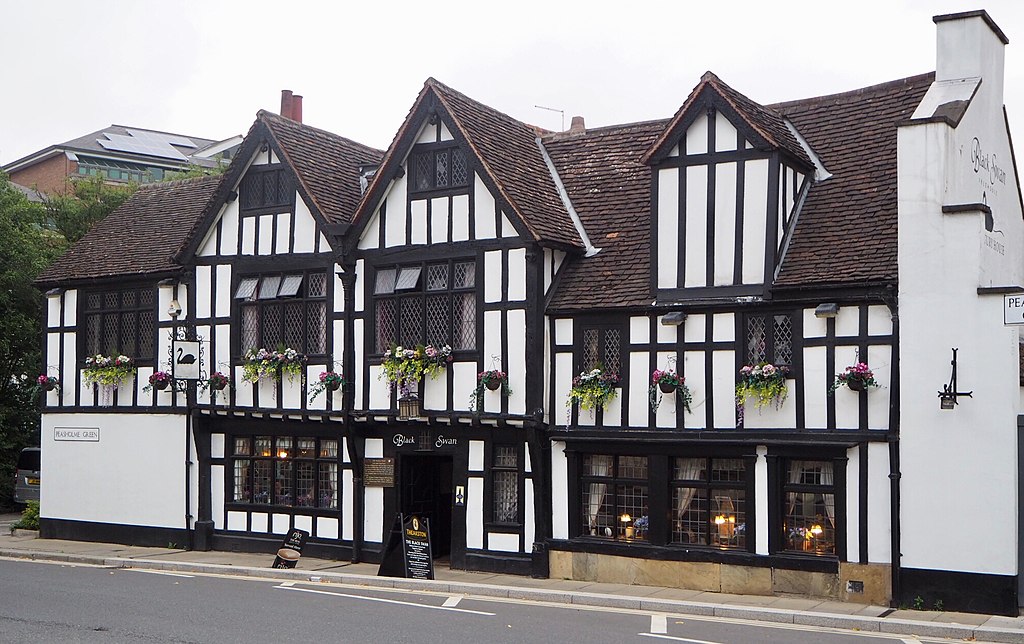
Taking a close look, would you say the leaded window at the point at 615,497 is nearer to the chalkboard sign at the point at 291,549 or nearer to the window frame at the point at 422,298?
the window frame at the point at 422,298

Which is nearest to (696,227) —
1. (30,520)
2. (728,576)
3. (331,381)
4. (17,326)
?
(728,576)

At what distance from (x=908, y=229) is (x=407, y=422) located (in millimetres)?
9130

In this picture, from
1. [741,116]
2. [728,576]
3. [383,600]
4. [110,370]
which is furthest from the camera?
[110,370]

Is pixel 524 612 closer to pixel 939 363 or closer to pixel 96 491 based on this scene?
pixel 939 363

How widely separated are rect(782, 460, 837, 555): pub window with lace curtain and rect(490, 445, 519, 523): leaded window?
4703 mm

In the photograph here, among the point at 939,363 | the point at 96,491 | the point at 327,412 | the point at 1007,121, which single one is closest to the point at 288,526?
the point at 327,412

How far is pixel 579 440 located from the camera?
19.2 meters

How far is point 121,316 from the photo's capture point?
2522 centimetres

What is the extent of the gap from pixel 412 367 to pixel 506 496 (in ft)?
8.98

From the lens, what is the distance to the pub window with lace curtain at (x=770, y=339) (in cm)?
1761

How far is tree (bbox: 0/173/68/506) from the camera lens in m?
31.4

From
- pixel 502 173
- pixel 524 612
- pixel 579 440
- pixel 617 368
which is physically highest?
pixel 502 173

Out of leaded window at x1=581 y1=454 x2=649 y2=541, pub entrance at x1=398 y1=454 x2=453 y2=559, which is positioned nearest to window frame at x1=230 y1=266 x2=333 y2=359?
pub entrance at x1=398 y1=454 x2=453 y2=559

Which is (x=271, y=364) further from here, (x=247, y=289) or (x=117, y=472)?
(x=117, y=472)
